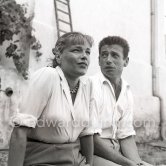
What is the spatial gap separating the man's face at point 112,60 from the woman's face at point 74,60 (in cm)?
63

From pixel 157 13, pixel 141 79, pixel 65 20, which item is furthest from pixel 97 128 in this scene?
pixel 157 13

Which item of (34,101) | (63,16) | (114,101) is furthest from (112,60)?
(63,16)

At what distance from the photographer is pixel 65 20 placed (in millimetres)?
5594

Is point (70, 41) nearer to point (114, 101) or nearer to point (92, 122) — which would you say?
point (92, 122)

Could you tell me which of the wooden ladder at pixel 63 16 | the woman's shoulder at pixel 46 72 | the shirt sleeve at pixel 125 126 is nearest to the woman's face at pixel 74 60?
the woman's shoulder at pixel 46 72

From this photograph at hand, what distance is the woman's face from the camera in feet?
7.39

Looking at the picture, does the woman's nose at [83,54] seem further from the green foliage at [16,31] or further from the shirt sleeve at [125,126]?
the green foliage at [16,31]

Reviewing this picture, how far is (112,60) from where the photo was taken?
2.92 meters

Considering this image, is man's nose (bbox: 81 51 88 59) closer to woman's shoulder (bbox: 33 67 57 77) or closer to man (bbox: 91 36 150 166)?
woman's shoulder (bbox: 33 67 57 77)

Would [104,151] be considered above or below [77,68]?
below

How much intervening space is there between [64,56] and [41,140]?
565 mm

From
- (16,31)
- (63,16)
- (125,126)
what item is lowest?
(125,126)

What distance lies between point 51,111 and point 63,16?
3691mm

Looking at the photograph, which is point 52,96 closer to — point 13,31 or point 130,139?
point 130,139
